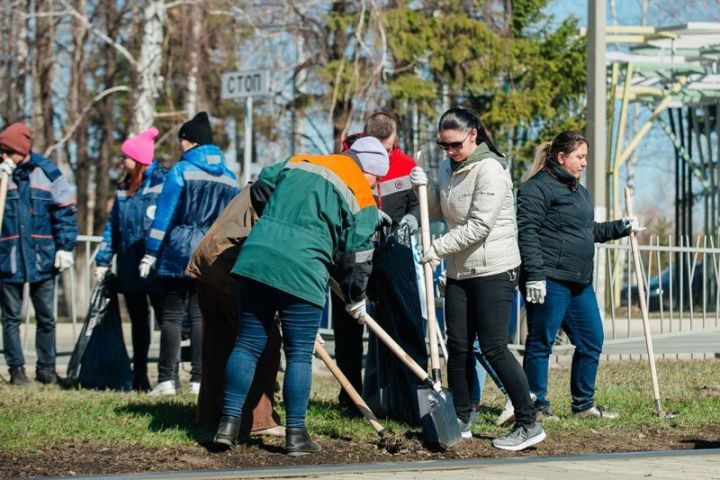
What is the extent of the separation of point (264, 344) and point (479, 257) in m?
1.21

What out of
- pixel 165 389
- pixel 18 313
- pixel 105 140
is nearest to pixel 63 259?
pixel 18 313

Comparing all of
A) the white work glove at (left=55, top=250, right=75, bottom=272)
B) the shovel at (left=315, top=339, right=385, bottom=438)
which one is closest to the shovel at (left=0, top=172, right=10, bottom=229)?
the white work glove at (left=55, top=250, right=75, bottom=272)

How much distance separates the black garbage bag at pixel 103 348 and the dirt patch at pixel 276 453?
9.53 feet

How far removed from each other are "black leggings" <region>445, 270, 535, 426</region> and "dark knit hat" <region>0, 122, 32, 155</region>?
12.9 ft

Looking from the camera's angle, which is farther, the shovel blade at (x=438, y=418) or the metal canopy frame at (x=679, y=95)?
the metal canopy frame at (x=679, y=95)

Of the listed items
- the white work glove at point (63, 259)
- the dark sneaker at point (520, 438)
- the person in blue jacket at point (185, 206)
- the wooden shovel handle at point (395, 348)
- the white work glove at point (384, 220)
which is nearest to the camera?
the dark sneaker at point (520, 438)

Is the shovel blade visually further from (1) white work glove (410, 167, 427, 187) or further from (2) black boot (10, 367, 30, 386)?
(2) black boot (10, 367, 30, 386)

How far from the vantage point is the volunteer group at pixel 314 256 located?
6.63 metres

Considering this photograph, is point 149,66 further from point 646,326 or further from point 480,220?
point 480,220

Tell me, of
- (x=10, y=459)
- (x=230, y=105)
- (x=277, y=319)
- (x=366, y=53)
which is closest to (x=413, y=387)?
(x=277, y=319)

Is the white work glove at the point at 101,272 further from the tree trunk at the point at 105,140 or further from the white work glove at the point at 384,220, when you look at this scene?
the tree trunk at the point at 105,140

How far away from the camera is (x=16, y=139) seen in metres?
9.90

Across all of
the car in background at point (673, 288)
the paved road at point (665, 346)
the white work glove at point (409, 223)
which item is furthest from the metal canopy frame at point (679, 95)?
the white work glove at point (409, 223)

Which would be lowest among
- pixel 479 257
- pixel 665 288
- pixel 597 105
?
pixel 665 288
